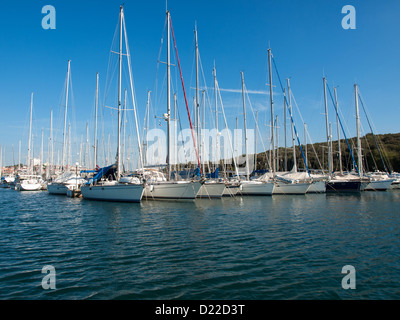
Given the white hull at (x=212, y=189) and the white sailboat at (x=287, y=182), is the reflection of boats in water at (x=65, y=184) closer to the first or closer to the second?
the white hull at (x=212, y=189)

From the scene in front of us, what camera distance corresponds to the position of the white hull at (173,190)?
28.1 metres

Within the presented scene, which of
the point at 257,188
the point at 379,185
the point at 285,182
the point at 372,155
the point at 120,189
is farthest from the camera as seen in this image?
the point at 372,155

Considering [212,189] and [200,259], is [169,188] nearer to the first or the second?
[212,189]

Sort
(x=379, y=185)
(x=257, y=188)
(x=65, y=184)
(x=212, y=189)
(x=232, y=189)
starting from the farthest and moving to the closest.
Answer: (x=379, y=185), (x=65, y=184), (x=257, y=188), (x=232, y=189), (x=212, y=189)

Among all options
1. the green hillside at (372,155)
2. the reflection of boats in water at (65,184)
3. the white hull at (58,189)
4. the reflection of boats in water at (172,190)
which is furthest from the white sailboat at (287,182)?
the white hull at (58,189)

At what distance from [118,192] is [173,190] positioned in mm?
5715

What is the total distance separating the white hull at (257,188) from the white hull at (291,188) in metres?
2.13

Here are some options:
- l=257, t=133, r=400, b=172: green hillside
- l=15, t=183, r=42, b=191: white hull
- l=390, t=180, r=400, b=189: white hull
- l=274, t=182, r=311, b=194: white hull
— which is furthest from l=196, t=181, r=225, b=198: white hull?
l=15, t=183, r=42, b=191: white hull

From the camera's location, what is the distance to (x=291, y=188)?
3919 centimetres

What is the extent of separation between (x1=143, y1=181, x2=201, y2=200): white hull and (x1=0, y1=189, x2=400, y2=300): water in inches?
432

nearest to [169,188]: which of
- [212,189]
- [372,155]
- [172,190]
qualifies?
[172,190]

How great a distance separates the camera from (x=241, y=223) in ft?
54.4

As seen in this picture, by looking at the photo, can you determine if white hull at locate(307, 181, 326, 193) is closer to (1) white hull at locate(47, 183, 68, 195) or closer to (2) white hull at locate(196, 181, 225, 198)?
(2) white hull at locate(196, 181, 225, 198)

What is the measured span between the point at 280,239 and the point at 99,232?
30.6 ft
